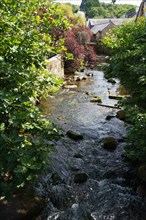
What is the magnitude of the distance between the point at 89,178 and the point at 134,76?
3.18 metres

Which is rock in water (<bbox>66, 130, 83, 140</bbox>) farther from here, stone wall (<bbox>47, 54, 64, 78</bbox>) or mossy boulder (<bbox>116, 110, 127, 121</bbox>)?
stone wall (<bbox>47, 54, 64, 78</bbox>)

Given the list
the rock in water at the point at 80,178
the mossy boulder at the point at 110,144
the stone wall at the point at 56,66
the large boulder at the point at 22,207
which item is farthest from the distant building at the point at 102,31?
the large boulder at the point at 22,207

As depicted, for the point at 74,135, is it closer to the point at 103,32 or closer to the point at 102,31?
the point at 102,31

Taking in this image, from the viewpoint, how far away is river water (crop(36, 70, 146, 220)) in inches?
219

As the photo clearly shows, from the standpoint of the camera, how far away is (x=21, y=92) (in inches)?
163

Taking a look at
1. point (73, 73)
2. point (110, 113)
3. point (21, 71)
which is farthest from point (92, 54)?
point (21, 71)

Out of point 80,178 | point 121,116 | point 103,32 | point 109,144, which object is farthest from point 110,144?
point 103,32

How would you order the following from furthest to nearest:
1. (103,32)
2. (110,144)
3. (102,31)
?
(103,32) < (102,31) < (110,144)

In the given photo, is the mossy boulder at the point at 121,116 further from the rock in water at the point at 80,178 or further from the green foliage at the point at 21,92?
the green foliage at the point at 21,92

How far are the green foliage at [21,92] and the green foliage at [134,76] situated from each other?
2139 millimetres

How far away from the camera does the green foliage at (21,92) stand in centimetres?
323

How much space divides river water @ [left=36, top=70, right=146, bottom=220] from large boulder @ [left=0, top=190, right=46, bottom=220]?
29cm

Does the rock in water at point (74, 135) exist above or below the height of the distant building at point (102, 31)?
below

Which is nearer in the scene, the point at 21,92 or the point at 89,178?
the point at 21,92
